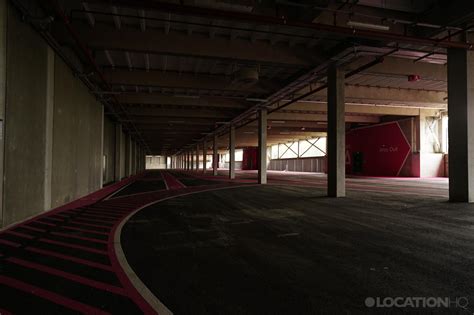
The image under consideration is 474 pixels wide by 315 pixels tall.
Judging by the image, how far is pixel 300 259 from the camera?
3934 millimetres

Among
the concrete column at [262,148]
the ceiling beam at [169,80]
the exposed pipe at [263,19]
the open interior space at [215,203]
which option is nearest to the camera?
the open interior space at [215,203]

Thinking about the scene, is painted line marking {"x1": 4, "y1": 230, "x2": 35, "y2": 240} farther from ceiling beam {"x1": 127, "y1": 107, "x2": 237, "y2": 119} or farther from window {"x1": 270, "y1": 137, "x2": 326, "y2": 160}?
window {"x1": 270, "y1": 137, "x2": 326, "y2": 160}

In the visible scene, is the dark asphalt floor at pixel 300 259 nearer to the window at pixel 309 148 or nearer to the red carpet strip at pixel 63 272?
the red carpet strip at pixel 63 272

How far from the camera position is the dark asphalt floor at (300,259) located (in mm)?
2791

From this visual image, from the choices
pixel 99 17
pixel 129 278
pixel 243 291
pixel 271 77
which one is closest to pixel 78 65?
pixel 99 17

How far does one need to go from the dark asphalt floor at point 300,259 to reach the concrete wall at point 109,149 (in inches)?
553

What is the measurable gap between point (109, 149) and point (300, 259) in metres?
19.6

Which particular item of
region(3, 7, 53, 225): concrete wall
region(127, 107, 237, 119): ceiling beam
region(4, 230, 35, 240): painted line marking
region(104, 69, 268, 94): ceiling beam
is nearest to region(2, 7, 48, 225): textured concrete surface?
region(3, 7, 53, 225): concrete wall

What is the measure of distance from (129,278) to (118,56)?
33.7 feet

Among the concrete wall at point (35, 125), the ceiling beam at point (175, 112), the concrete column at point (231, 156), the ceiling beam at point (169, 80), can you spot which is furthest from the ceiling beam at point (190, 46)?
the concrete column at point (231, 156)

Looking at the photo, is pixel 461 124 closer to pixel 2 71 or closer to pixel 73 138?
pixel 2 71

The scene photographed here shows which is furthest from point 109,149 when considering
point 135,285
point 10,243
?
point 135,285

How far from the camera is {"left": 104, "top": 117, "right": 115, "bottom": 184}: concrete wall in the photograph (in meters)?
19.4

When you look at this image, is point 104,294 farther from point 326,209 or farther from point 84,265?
point 326,209
